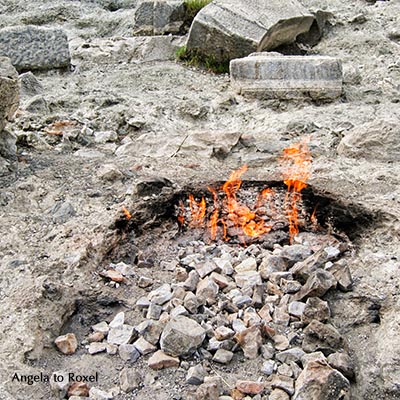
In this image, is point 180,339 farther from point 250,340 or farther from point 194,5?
point 194,5

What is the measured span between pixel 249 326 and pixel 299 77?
11.1ft

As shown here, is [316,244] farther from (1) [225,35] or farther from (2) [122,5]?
(2) [122,5]

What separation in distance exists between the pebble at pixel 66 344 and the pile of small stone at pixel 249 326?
0.25 ft

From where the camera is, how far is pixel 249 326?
265 cm

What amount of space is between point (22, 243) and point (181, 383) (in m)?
1.44

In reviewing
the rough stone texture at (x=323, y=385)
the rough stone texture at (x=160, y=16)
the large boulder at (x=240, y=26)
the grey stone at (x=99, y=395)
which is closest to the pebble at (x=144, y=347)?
the grey stone at (x=99, y=395)

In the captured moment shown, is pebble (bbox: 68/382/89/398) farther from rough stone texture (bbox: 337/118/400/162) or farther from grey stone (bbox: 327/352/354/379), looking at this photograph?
rough stone texture (bbox: 337/118/400/162)

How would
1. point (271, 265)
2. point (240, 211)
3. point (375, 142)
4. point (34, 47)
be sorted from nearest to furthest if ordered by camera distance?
point (271, 265)
point (240, 211)
point (375, 142)
point (34, 47)

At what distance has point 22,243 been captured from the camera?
3.29 metres

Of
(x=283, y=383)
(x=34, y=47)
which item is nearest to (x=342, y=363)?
(x=283, y=383)

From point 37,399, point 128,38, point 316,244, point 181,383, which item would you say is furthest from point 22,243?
point 128,38

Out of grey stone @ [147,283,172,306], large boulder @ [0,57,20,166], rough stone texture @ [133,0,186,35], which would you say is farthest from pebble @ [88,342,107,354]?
rough stone texture @ [133,0,186,35]

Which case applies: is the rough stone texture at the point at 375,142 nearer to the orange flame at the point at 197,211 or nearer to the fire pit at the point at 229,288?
the fire pit at the point at 229,288

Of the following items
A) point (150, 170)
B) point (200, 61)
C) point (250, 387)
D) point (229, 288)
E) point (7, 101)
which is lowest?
point (200, 61)
